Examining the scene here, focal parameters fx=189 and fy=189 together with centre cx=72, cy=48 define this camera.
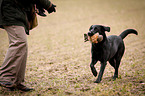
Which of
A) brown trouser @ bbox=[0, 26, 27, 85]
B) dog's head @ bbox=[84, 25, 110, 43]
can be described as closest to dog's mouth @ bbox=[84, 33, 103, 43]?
dog's head @ bbox=[84, 25, 110, 43]

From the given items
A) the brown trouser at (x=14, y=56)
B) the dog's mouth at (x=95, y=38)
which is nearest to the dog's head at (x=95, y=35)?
the dog's mouth at (x=95, y=38)

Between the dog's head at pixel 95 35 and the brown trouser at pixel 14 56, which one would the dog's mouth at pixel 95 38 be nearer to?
the dog's head at pixel 95 35

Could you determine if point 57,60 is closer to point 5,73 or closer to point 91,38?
point 91,38

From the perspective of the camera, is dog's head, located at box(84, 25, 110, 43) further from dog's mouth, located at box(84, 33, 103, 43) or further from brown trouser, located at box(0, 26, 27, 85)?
brown trouser, located at box(0, 26, 27, 85)

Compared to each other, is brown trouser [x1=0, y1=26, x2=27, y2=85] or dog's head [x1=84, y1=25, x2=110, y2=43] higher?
dog's head [x1=84, y1=25, x2=110, y2=43]

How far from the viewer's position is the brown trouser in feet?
10.8

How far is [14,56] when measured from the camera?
329 cm

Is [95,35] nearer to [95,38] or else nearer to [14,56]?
[95,38]

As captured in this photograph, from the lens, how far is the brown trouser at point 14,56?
10.8 feet

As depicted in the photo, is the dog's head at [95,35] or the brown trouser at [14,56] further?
the dog's head at [95,35]

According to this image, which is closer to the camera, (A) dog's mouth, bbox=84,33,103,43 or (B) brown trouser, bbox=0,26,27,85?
(B) brown trouser, bbox=0,26,27,85

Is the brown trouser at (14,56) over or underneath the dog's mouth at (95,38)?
underneath

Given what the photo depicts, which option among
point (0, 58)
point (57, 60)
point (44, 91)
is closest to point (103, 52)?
point (44, 91)

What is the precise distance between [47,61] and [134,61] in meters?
2.94
